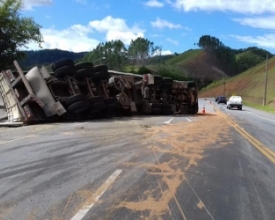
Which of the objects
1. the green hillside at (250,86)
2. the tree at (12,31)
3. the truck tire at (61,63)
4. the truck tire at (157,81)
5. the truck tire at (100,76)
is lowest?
the green hillside at (250,86)

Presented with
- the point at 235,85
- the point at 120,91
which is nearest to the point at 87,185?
the point at 120,91

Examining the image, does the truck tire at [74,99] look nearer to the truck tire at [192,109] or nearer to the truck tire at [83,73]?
the truck tire at [83,73]

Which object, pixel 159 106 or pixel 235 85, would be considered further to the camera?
pixel 235 85

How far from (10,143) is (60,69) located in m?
9.42

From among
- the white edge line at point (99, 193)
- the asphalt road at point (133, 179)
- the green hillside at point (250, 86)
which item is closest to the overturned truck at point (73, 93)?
the asphalt road at point (133, 179)

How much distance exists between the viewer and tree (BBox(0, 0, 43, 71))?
130 ft

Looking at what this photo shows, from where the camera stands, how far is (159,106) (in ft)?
90.0

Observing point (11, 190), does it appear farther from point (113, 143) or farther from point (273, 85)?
point (273, 85)

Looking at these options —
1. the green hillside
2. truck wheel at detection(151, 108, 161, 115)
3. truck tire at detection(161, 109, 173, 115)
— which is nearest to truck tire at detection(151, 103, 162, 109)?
truck wheel at detection(151, 108, 161, 115)

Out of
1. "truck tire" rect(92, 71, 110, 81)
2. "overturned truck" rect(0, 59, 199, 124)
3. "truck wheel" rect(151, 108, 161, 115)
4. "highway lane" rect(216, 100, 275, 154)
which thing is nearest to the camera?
"highway lane" rect(216, 100, 275, 154)

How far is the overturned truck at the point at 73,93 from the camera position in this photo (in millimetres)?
18547

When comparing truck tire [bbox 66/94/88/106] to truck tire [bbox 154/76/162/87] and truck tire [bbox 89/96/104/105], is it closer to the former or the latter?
truck tire [bbox 89/96/104/105]

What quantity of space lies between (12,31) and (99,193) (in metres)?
37.0

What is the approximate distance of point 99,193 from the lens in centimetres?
617
